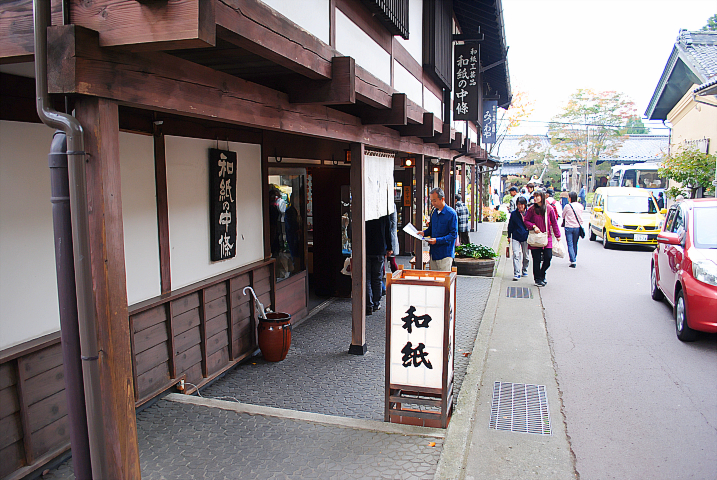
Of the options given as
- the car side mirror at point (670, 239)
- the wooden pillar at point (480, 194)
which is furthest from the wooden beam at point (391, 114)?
the wooden pillar at point (480, 194)

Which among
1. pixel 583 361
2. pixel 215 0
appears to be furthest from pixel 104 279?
pixel 583 361

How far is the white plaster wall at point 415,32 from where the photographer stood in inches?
351

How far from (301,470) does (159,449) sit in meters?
1.33

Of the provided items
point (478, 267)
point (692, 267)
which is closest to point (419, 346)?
point (692, 267)

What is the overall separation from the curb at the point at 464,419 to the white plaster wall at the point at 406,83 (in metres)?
4.15

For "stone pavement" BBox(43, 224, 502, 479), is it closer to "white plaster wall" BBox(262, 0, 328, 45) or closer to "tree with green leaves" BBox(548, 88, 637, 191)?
"white plaster wall" BBox(262, 0, 328, 45)

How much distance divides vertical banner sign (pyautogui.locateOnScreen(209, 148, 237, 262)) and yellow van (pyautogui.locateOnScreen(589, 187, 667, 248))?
605 inches

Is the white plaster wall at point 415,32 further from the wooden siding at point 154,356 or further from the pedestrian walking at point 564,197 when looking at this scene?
the pedestrian walking at point 564,197

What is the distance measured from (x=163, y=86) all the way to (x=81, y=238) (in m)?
1.13

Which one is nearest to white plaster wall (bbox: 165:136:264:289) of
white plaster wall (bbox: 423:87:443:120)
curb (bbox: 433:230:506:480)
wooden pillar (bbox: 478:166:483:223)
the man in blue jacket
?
the man in blue jacket

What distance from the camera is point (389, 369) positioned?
497 cm

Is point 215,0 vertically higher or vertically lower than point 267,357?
higher

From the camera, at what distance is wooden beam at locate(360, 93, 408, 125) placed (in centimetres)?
693

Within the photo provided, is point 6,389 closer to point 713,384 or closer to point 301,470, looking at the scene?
point 301,470
